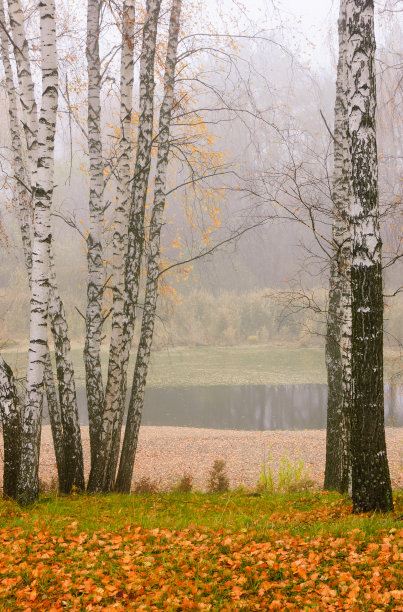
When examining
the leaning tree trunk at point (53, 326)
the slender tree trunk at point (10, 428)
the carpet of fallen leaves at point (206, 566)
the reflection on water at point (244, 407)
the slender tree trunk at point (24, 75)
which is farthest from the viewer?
the reflection on water at point (244, 407)

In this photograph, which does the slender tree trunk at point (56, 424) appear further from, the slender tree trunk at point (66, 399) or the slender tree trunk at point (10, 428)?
the slender tree trunk at point (10, 428)

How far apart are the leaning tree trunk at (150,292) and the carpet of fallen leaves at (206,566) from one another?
2.57 m

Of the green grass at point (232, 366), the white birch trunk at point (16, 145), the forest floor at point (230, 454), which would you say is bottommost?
the forest floor at point (230, 454)

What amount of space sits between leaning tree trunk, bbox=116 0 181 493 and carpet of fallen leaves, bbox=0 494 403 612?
2566 millimetres

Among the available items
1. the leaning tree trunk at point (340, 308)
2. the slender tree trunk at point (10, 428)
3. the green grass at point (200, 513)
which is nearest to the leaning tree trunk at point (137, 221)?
the green grass at point (200, 513)

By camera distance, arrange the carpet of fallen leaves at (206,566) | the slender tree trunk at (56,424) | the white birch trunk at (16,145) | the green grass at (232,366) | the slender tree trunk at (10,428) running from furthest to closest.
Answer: the green grass at (232,366) < the white birch trunk at (16,145) < the slender tree trunk at (56,424) < the slender tree trunk at (10,428) < the carpet of fallen leaves at (206,566)

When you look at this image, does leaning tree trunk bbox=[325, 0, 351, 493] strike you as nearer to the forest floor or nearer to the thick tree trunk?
the thick tree trunk

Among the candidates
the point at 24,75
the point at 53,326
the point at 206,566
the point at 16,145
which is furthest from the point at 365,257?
the point at 16,145

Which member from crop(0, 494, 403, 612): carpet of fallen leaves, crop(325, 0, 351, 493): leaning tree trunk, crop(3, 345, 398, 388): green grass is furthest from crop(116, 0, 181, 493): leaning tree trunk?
crop(3, 345, 398, 388): green grass

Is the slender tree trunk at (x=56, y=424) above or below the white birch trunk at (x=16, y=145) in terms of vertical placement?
below

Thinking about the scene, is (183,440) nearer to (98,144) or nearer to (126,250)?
(126,250)

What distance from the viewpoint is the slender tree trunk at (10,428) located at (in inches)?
220

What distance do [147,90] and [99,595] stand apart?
5570mm

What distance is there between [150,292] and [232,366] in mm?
19950
